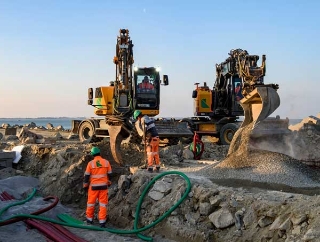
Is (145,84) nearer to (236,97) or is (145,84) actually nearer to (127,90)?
(127,90)

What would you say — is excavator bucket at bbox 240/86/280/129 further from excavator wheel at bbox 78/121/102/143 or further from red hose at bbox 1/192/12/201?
excavator wheel at bbox 78/121/102/143

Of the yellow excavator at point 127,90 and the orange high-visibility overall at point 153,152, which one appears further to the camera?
the yellow excavator at point 127,90

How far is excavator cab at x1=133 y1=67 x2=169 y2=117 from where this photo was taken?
683 inches

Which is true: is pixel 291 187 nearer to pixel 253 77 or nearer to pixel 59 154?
pixel 253 77

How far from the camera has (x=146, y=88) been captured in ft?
57.1

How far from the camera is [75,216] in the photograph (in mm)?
9555

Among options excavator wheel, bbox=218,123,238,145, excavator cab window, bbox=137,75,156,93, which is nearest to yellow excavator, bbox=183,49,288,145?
excavator wheel, bbox=218,123,238,145

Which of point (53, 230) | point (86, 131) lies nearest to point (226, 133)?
point (86, 131)

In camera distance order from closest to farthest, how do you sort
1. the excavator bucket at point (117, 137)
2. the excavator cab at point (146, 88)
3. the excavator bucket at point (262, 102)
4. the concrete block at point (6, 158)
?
1. the excavator bucket at point (262, 102)
2. the excavator bucket at point (117, 137)
3. the concrete block at point (6, 158)
4. the excavator cab at point (146, 88)

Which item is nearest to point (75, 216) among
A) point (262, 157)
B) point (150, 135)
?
point (150, 135)

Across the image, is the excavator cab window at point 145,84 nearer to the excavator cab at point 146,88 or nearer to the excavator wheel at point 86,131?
→ the excavator cab at point 146,88

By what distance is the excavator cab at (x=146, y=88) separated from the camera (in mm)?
17344

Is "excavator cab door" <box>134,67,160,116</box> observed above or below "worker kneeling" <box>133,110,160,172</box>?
above

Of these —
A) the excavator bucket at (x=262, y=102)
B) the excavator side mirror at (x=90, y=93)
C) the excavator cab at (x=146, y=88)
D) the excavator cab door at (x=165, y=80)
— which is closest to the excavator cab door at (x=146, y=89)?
the excavator cab at (x=146, y=88)
